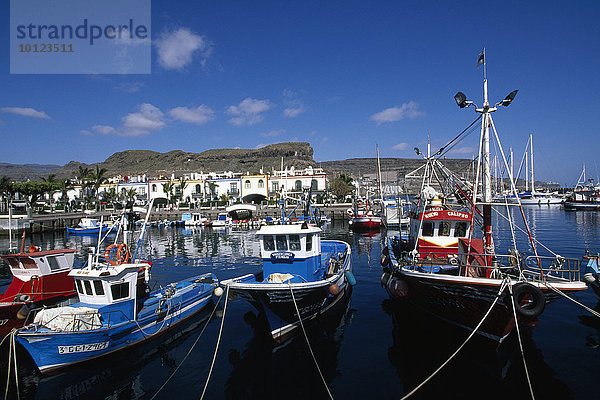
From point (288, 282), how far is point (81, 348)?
27.7ft

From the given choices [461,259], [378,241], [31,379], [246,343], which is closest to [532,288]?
[461,259]

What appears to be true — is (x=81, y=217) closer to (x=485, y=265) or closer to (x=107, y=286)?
(x=107, y=286)

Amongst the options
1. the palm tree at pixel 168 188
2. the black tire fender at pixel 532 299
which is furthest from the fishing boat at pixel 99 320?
the palm tree at pixel 168 188

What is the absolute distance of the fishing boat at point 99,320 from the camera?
505 inches

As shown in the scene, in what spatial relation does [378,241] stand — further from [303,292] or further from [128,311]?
[128,311]

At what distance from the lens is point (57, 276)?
18703 mm

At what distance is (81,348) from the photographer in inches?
523

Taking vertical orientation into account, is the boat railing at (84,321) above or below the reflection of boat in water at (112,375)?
above

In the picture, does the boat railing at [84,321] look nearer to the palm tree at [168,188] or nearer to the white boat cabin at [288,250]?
the white boat cabin at [288,250]

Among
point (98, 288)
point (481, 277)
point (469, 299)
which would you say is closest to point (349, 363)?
point (469, 299)

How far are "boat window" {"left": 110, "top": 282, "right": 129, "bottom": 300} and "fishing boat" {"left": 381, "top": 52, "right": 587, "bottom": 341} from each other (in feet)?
40.6

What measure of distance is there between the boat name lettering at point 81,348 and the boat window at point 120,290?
1951 mm

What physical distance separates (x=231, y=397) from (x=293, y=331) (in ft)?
16.3

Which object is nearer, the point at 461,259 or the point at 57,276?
the point at 461,259
